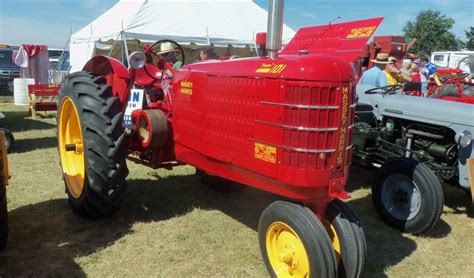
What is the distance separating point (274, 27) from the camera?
2617mm

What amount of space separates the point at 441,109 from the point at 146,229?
3039 millimetres

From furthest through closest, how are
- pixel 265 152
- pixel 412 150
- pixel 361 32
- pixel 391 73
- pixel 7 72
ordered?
pixel 7 72
pixel 361 32
pixel 391 73
pixel 412 150
pixel 265 152

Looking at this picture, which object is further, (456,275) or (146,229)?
(146,229)

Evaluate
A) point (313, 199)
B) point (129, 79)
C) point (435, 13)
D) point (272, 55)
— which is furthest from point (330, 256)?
point (435, 13)

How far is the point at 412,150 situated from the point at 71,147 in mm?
3386

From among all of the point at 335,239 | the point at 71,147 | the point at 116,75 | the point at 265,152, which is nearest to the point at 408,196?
the point at 335,239

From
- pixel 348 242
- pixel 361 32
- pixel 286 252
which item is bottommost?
pixel 286 252

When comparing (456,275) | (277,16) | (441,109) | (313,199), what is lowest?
(456,275)

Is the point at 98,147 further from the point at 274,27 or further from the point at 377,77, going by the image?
the point at 377,77

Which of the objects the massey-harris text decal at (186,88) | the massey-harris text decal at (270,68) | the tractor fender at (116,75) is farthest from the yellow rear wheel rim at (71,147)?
the massey-harris text decal at (270,68)

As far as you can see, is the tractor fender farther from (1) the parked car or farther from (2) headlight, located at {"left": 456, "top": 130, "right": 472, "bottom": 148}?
(1) the parked car

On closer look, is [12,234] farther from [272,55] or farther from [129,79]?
[272,55]

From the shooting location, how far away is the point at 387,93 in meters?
4.76

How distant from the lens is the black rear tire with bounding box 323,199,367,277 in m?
2.44
